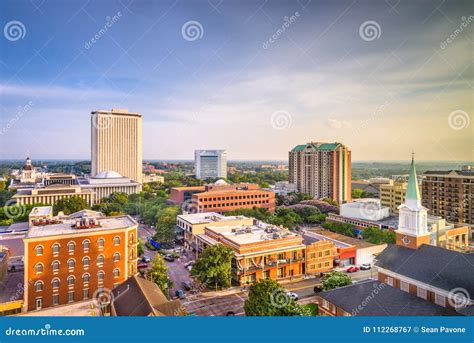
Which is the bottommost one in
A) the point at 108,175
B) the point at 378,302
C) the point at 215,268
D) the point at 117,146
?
the point at 215,268

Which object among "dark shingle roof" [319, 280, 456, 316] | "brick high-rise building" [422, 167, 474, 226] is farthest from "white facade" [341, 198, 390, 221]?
"dark shingle roof" [319, 280, 456, 316]

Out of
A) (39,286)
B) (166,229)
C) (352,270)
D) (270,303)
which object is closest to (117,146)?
(166,229)

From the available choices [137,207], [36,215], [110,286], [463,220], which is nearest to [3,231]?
[36,215]

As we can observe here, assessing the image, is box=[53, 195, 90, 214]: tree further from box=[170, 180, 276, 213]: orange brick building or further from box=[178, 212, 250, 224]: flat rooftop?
box=[170, 180, 276, 213]: orange brick building

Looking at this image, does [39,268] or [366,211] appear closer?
[39,268]

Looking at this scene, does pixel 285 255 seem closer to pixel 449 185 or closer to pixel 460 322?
pixel 460 322

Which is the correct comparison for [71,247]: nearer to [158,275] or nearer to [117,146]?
[158,275]

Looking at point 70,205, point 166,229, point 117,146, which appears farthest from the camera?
point 70,205
